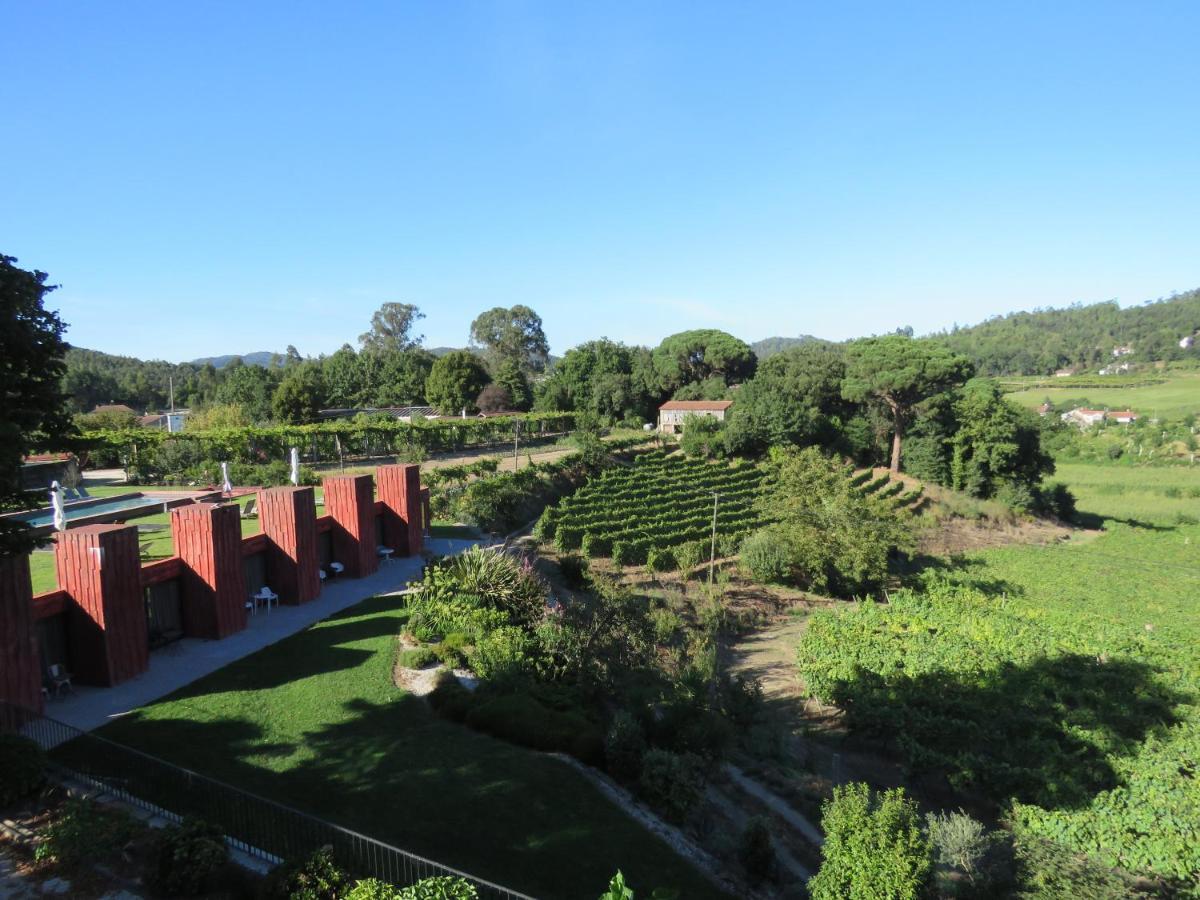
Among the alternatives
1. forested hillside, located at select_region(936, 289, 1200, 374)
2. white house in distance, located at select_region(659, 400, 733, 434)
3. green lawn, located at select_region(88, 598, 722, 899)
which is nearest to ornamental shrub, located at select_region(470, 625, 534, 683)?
green lawn, located at select_region(88, 598, 722, 899)

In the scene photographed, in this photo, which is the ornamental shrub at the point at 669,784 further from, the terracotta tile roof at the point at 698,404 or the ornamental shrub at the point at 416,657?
the terracotta tile roof at the point at 698,404

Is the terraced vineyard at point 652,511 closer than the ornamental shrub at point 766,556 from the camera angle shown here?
No

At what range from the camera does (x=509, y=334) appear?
8588 cm

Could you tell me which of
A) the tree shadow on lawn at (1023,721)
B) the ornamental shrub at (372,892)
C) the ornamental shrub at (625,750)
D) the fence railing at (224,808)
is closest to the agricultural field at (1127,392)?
the tree shadow on lawn at (1023,721)

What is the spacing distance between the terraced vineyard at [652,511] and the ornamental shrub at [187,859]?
2076 cm

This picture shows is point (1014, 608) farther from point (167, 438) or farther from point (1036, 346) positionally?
point (1036, 346)

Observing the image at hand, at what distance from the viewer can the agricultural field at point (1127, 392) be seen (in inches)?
3787

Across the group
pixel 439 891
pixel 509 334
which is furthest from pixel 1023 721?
pixel 509 334

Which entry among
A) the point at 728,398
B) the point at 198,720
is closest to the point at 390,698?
the point at 198,720

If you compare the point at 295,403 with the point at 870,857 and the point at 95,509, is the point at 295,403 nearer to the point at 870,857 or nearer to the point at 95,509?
the point at 95,509

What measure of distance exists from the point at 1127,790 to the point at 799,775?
595 cm

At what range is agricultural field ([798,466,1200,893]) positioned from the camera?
12094 mm

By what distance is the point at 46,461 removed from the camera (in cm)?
2912

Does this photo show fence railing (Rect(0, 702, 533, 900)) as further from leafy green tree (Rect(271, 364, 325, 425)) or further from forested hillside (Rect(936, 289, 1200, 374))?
forested hillside (Rect(936, 289, 1200, 374))
